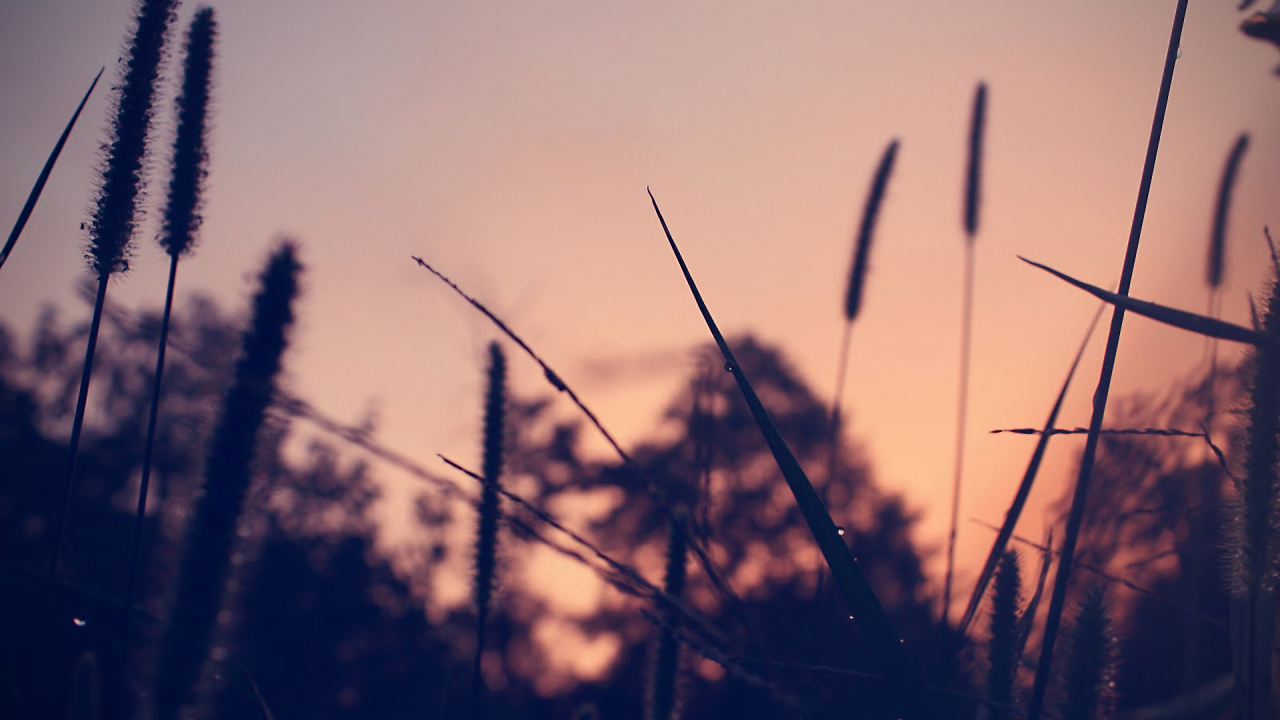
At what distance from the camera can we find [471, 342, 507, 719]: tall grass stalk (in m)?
1.88

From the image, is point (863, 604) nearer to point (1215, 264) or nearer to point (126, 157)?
point (126, 157)

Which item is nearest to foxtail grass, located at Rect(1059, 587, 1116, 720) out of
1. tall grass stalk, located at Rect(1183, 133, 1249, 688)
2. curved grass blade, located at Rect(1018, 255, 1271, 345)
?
curved grass blade, located at Rect(1018, 255, 1271, 345)

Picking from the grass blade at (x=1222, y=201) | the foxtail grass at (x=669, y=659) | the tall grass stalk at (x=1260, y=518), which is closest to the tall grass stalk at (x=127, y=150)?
the foxtail grass at (x=669, y=659)

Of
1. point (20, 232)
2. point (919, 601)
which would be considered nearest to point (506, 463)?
point (20, 232)

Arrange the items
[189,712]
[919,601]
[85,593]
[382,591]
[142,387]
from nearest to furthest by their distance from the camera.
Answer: [189,712] → [85,593] → [919,601] → [382,591] → [142,387]

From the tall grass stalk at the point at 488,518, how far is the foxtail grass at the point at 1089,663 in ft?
3.64

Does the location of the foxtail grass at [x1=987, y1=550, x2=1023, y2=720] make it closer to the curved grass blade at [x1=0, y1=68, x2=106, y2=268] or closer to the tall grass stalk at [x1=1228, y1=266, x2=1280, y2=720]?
the tall grass stalk at [x1=1228, y1=266, x2=1280, y2=720]

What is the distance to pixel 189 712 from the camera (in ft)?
3.69

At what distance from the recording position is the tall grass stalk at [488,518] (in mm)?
1884

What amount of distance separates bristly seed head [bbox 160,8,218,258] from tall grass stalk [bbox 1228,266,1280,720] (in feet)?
6.51

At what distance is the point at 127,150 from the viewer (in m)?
1.77

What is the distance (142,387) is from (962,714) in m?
14.2

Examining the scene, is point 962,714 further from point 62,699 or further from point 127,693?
point 62,699

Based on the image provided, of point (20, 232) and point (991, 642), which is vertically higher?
point (20, 232)
